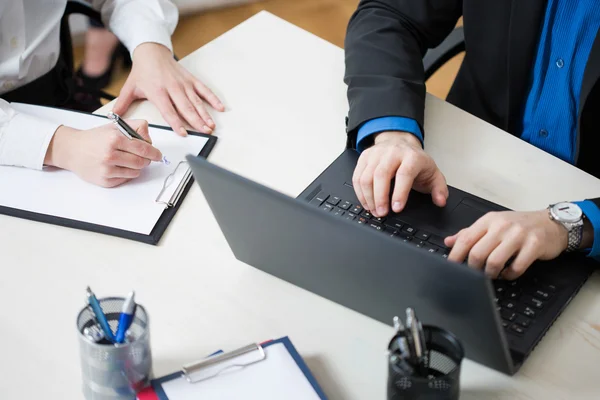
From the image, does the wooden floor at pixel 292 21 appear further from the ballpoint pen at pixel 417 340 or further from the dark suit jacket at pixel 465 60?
the ballpoint pen at pixel 417 340

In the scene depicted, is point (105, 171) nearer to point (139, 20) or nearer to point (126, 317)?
point (126, 317)

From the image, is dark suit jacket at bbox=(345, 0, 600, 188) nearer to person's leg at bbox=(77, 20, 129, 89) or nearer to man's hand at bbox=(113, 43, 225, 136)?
man's hand at bbox=(113, 43, 225, 136)

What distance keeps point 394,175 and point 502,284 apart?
9.8 inches

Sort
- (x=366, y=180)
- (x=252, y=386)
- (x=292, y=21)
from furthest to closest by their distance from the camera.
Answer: (x=292, y=21), (x=366, y=180), (x=252, y=386)

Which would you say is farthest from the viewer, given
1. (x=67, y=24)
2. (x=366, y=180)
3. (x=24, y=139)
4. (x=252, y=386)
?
(x=67, y=24)

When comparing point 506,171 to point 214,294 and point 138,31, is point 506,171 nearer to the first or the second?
point 214,294

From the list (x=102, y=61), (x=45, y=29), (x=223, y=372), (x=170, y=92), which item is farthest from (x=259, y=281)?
(x=102, y=61)

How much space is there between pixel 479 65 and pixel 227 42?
1.81ft

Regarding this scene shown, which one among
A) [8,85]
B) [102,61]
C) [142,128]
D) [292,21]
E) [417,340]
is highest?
[417,340]

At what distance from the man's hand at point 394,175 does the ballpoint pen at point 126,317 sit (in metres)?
0.43

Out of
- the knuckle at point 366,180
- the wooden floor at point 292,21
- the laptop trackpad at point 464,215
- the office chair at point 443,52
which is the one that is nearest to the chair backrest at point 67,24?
the office chair at point 443,52

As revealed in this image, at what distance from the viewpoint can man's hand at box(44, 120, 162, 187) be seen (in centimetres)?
116

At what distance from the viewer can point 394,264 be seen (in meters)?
0.80

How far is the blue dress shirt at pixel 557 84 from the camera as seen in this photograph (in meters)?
1.29
